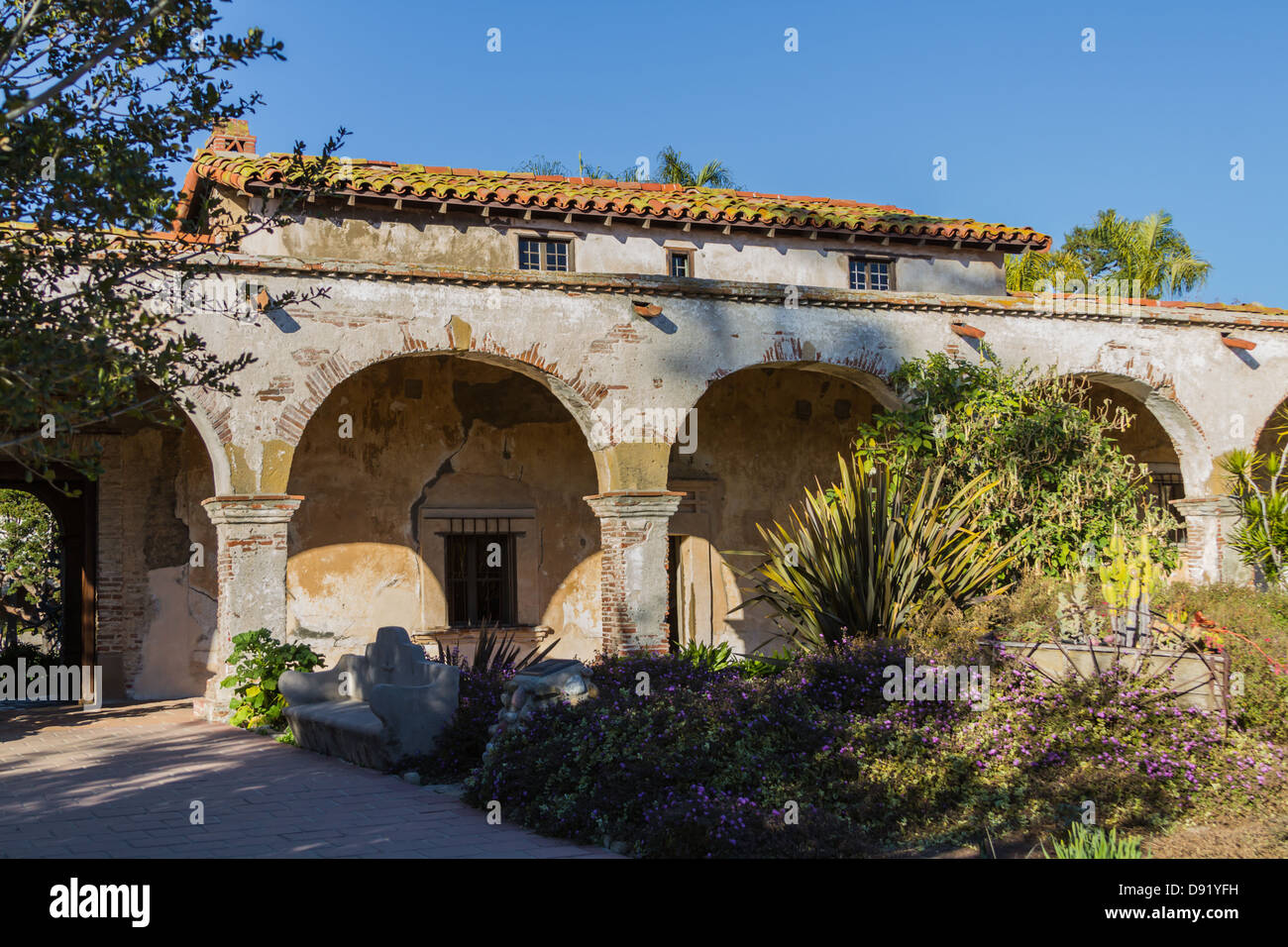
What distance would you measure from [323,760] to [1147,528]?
7106 mm

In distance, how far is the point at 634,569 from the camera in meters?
12.1

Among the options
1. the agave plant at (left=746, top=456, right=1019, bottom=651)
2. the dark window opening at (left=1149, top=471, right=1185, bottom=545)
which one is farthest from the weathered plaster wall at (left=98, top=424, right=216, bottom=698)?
the dark window opening at (left=1149, top=471, right=1185, bottom=545)

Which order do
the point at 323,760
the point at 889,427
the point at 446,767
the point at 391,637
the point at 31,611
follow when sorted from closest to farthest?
the point at 446,767 < the point at 323,760 < the point at 391,637 < the point at 889,427 < the point at 31,611

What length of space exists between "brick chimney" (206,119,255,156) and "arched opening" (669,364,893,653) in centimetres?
632

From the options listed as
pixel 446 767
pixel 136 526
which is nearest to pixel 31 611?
pixel 136 526

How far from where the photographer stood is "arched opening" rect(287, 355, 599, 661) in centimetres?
1389

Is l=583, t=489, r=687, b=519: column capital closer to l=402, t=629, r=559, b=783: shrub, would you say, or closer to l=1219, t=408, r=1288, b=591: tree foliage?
l=402, t=629, r=559, b=783: shrub

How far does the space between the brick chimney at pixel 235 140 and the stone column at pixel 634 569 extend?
6.15 metres

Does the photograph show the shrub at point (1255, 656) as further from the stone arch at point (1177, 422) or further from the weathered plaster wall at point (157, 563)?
the weathered plaster wall at point (157, 563)

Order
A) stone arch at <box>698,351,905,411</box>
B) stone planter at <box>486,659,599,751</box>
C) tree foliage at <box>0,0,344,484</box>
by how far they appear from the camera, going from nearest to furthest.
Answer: tree foliage at <box>0,0,344,484</box>, stone planter at <box>486,659,599,751</box>, stone arch at <box>698,351,905,411</box>

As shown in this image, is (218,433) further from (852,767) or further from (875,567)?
(852,767)

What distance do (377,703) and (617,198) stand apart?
8.23 m

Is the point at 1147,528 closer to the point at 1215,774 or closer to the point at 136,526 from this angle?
the point at 1215,774

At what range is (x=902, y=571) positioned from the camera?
9.91 m
